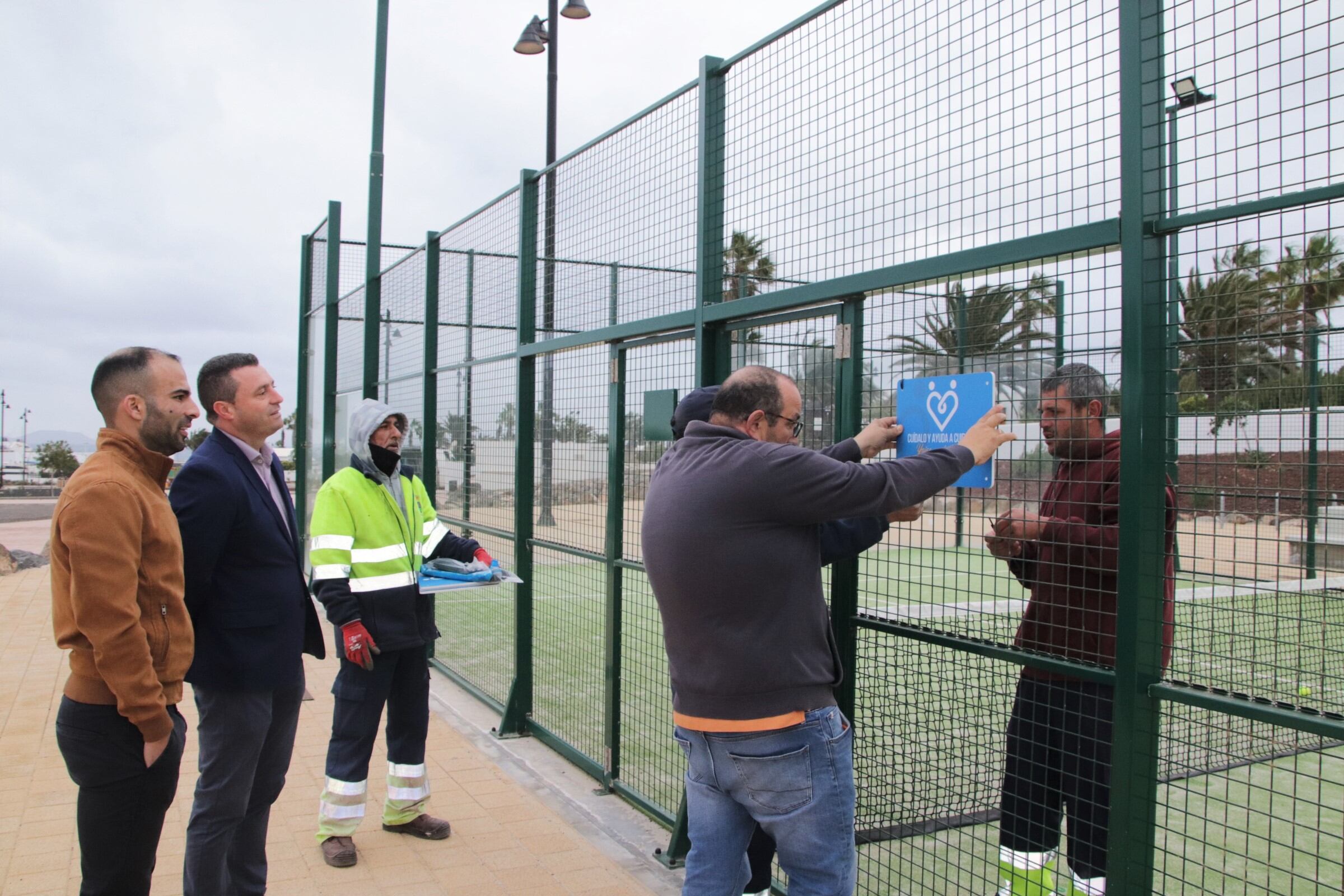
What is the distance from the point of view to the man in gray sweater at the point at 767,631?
2545mm

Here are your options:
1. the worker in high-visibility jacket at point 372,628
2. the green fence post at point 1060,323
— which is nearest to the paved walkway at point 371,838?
the worker in high-visibility jacket at point 372,628

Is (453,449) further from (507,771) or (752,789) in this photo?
(752,789)

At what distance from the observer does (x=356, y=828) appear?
4.65m

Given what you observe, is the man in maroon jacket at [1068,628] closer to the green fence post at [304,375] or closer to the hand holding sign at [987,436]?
the hand holding sign at [987,436]

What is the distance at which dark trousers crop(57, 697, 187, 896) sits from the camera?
8.96 ft

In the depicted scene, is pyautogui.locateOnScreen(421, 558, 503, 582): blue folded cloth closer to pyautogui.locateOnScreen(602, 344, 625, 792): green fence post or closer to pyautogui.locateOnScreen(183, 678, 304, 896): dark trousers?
pyautogui.locateOnScreen(602, 344, 625, 792): green fence post

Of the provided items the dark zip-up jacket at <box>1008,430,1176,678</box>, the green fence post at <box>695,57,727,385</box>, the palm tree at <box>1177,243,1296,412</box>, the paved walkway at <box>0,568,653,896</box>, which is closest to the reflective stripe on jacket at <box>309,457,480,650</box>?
the paved walkway at <box>0,568,653,896</box>

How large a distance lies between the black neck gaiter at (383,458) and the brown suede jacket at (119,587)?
5.16 ft

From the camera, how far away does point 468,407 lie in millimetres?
7293

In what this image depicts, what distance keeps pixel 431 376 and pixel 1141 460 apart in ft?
20.4

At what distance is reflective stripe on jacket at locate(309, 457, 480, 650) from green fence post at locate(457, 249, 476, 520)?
2593mm

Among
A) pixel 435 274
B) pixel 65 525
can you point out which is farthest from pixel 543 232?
pixel 65 525

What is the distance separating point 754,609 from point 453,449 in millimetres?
5345

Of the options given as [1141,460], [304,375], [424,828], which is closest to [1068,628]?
[1141,460]
